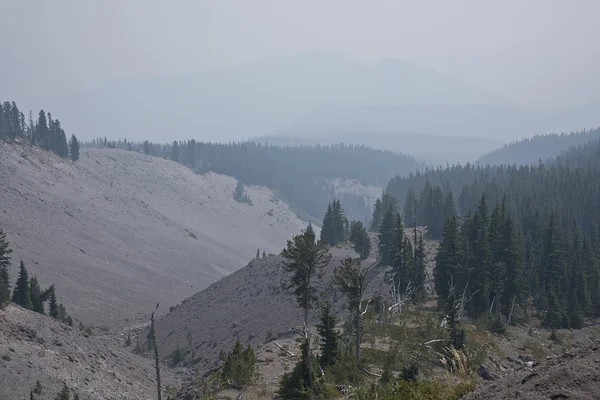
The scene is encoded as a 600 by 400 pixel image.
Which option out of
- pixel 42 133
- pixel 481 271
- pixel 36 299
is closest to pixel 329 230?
pixel 481 271

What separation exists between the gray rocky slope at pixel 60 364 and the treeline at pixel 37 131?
372 ft

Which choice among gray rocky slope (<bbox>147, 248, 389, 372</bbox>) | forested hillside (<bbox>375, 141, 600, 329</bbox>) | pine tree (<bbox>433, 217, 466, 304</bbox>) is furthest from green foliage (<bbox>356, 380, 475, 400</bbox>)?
pine tree (<bbox>433, 217, 466, 304</bbox>)

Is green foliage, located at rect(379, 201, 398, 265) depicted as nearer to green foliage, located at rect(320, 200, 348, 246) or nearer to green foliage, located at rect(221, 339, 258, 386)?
green foliage, located at rect(320, 200, 348, 246)

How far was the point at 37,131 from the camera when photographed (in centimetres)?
15362

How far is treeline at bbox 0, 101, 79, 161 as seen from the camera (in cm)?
14225

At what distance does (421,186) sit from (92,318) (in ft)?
421

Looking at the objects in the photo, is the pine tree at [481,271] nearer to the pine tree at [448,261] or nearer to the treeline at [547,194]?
the pine tree at [448,261]

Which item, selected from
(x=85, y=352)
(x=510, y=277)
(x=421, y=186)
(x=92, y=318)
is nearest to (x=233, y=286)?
(x=92, y=318)

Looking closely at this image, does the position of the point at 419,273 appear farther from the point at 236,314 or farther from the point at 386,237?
the point at 236,314

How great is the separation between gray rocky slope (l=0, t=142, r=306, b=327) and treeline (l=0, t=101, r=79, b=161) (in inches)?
176

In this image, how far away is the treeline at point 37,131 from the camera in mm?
142250

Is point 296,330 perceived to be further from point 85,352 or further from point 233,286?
point 233,286

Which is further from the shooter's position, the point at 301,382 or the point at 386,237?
the point at 386,237

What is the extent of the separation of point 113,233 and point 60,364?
3639 inches
